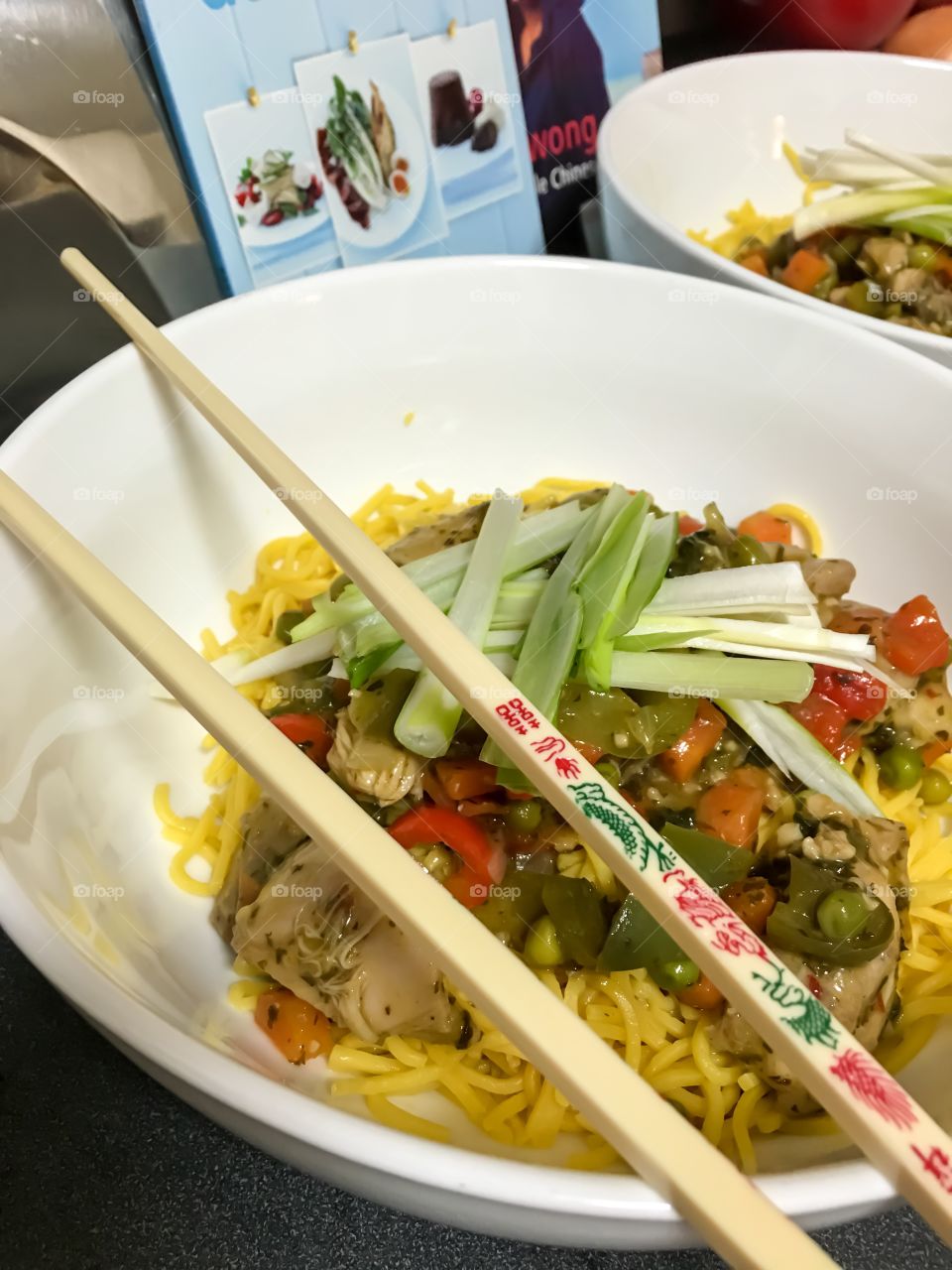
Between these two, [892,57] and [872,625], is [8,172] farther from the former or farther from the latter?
[892,57]

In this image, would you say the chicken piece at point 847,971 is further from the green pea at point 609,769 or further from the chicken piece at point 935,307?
the chicken piece at point 935,307

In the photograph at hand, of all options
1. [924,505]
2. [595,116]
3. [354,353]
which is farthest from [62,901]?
[595,116]

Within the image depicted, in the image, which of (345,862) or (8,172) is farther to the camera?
(8,172)

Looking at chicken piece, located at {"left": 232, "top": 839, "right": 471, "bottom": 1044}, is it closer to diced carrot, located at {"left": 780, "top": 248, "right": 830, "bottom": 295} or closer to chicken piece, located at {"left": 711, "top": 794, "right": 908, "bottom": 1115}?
chicken piece, located at {"left": 711, "top": 794, "right": 908, "bottom": 1115}

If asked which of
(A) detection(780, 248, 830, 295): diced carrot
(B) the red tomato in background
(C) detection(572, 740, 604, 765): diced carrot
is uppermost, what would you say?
(B) the red tomato in background

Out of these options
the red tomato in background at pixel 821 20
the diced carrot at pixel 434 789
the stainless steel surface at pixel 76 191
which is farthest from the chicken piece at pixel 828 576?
the red tomato in background at pixel 821 20

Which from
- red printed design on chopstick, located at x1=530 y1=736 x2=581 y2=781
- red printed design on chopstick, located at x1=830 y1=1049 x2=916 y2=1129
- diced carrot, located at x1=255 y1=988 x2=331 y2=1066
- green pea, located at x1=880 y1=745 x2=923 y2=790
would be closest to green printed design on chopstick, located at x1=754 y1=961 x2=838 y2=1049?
red printed design on chopstick, located at x1=830 y1=1049 x2=916 y2=1129
